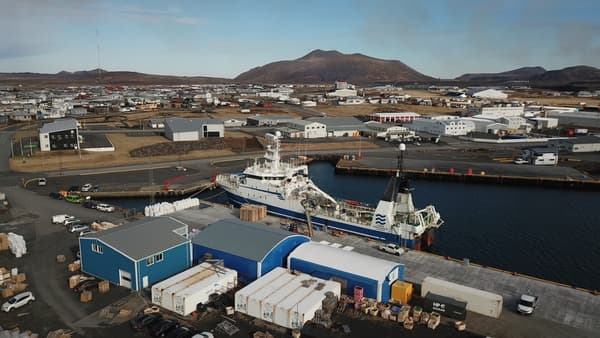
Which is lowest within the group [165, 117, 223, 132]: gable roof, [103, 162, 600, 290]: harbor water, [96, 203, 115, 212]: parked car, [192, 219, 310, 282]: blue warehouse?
[103, 162, 600, 290]: harbor water

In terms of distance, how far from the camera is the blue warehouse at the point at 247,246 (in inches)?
755

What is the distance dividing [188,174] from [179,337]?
3085 centimetres

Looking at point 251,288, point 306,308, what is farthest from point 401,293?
point 251,288

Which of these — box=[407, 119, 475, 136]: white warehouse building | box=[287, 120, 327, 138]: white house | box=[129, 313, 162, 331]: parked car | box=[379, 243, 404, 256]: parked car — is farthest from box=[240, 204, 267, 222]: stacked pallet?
box=[407, 119, 475, 136]: white warehouse building

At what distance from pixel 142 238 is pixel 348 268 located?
377 inches

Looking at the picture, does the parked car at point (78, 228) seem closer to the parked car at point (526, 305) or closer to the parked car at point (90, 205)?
the parked car at point (90, 205)

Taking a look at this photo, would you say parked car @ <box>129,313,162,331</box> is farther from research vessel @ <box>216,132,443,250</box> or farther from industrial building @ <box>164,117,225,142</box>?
industrial building @ <box>164,117,225,142</box>

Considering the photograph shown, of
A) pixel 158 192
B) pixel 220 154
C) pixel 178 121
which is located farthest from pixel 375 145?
pixel 158 192

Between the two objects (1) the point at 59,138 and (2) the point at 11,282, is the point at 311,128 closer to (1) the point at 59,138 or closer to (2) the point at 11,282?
(1) the point at 59,138

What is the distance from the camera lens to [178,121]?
213 feet

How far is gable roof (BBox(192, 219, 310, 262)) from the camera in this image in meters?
19.7

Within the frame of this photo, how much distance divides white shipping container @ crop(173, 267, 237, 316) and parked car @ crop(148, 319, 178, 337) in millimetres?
1017

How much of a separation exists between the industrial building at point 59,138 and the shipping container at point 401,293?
4511 cm

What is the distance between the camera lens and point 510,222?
110 ft
